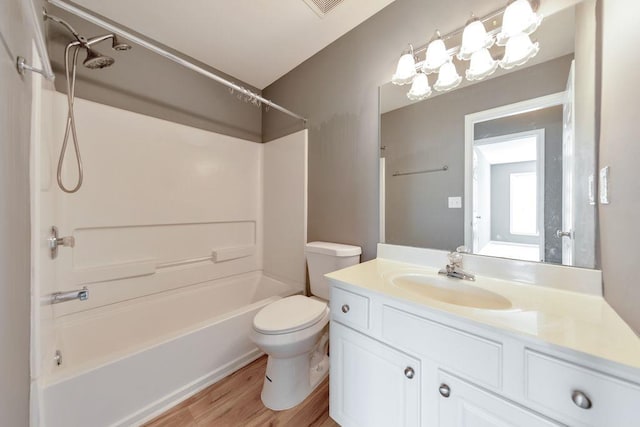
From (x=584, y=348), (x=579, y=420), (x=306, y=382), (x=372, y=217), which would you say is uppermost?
(x=372, y=217)

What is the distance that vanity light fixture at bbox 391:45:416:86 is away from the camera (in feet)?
4.23

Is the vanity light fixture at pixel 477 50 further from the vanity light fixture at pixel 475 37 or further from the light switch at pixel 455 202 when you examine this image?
the light switch at pixel 455 202

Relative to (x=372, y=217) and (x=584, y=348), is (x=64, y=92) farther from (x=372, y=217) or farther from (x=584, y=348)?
(x=584, y=348)

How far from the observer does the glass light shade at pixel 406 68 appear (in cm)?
129

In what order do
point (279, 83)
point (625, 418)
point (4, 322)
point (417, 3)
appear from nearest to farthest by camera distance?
point (625, 418) → point (4, 322) → point (417, 3) → point (279, 83)

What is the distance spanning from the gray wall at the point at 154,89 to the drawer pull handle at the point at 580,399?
8.14 ft

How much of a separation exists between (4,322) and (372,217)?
1550 millimetres

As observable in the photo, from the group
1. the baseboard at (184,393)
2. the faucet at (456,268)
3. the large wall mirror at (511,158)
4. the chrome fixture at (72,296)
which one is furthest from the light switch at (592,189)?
the chrome fixture at (72,296)

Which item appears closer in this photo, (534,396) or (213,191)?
(534,396)

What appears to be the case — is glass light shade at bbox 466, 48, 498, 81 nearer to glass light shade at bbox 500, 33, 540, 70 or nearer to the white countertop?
glass light shade at bbox 500, 33, 540, 70

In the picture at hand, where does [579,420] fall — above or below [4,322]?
below

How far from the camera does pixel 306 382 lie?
1.36 metres

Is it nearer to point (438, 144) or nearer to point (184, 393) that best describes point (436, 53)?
point (438, 144)

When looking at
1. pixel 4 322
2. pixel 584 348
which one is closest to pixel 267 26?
pixel 4 322
